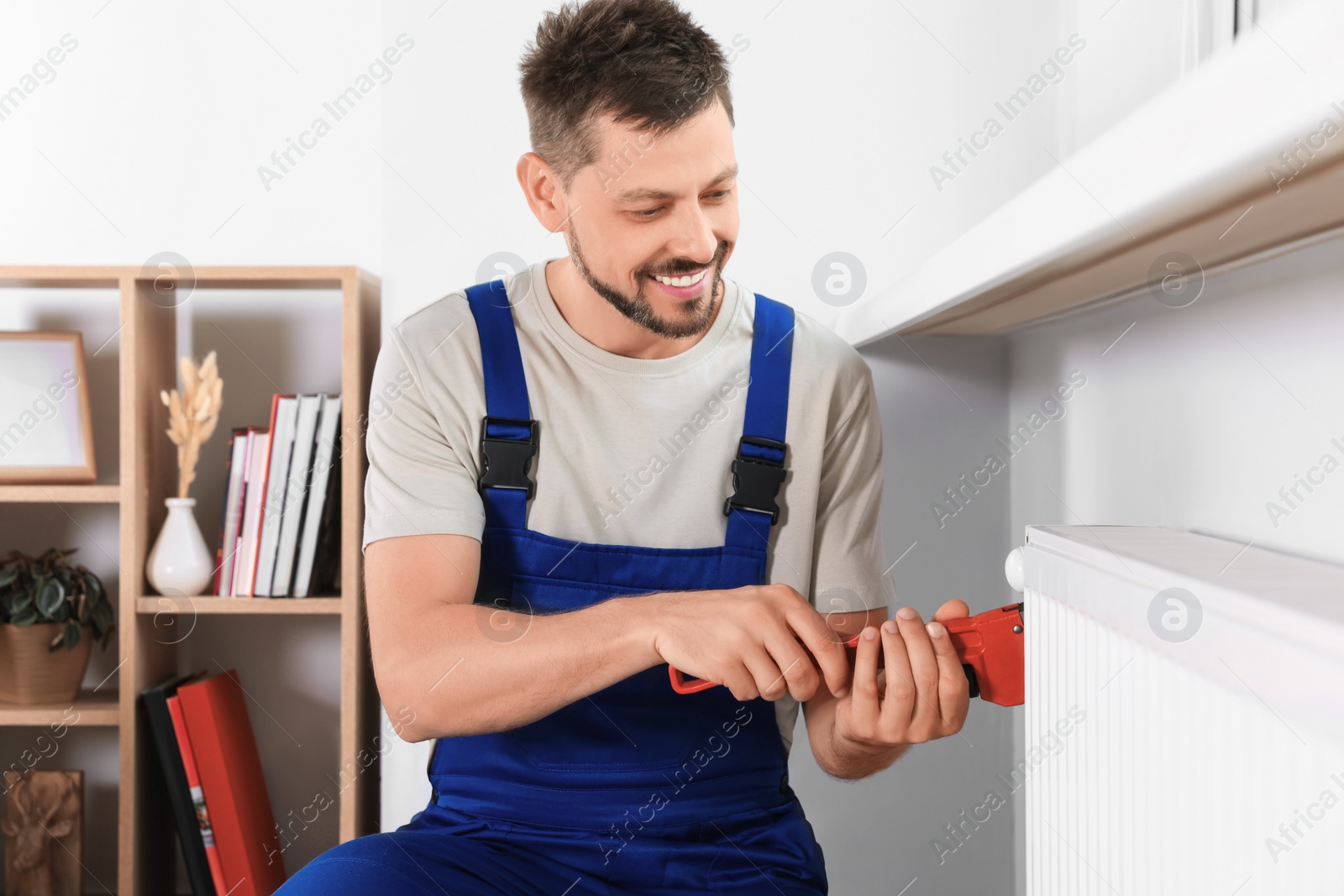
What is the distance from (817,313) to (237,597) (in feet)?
3.26

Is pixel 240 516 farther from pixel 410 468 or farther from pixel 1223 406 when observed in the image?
pixel 1223 406

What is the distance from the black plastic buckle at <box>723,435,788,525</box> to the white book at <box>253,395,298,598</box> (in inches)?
33.4

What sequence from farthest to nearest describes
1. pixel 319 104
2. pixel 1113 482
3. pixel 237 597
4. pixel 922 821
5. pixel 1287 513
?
pixel 319 104, pixel 237 597, pixel 922 821, pixel 1113 482, pixel 1287 513

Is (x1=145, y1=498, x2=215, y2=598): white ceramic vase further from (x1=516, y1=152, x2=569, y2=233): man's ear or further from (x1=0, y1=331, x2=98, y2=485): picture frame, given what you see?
(x1=516, y1=152, x2=569, y2=233): man's ear

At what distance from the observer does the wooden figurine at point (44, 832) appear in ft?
5.64

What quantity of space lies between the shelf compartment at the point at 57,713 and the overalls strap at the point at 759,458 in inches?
43.4

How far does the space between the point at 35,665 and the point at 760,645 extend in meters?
1.39

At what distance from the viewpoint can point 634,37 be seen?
3.70 feet

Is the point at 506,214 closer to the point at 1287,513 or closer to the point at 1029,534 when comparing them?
the point at 1029,534

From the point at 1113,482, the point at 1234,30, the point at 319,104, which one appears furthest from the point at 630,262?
the point at 319,104

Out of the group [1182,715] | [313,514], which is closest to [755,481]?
[1182,715]

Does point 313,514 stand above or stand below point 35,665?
above

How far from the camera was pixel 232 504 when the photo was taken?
65.4 inches

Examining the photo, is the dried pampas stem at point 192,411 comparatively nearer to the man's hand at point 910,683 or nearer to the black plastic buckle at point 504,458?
the black plastic buckle at point 504,458
